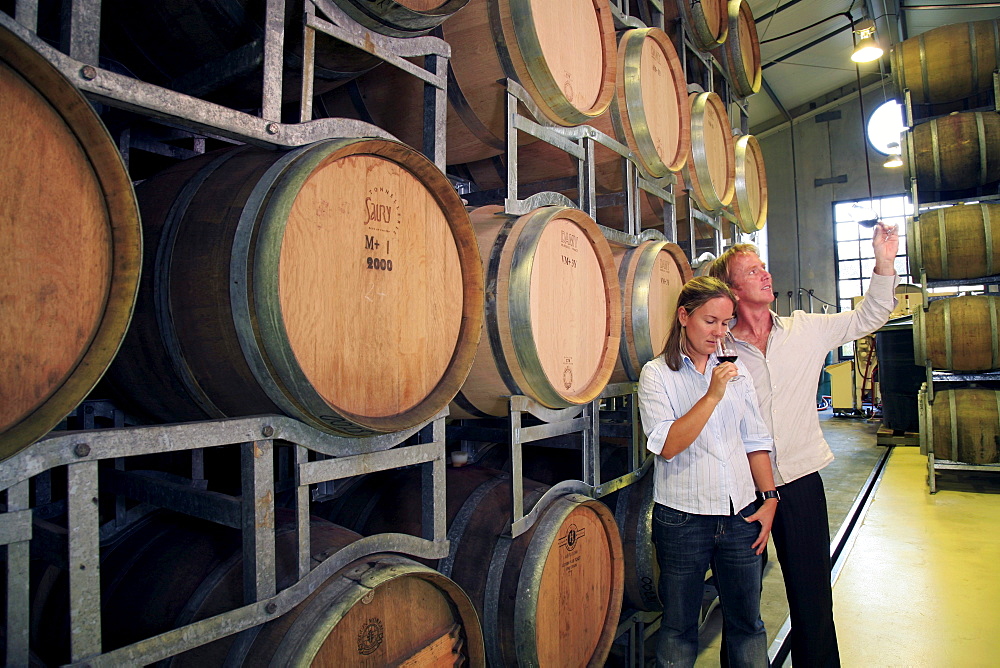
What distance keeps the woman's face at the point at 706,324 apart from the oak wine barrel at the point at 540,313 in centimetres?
37

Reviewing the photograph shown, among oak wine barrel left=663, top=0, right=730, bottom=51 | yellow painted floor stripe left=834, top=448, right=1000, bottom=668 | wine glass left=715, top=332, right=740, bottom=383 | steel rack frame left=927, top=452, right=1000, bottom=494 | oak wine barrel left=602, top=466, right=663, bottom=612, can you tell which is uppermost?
oak wine barrel left=663, top=0, right=730, bottom=51

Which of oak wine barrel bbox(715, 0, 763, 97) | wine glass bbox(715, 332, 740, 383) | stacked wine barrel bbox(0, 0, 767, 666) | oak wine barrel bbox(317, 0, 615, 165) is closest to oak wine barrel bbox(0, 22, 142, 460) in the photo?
stacked wine barrel bbox(0, 0, 767, 666)

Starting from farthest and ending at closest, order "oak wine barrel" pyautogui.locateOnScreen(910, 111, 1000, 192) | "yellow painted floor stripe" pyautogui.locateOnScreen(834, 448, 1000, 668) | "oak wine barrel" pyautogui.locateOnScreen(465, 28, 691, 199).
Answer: "oak wine barrel" pyautogui.locateOnScreen(910, 111, 1000, 192) < "yellow painted floor stripe" pyautogui.locateOnScreen(834, 448, 1000, 668) < "oak wine barrel" pyautogui.locateOnScreen(465, 28, 691, 199)

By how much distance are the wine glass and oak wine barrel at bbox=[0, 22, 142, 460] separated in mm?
2002

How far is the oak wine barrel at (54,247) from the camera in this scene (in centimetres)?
101

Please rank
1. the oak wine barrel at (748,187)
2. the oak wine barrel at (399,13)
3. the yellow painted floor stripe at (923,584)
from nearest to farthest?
the oak wine barrel at (399,13) < the yellow painted floor stripe at (923,584) < the oak wine barrel at (748,187)

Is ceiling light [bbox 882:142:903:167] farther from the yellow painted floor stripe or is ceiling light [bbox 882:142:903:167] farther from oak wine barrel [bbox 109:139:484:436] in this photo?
oak wine barrel [bbox 109:139:484:436]

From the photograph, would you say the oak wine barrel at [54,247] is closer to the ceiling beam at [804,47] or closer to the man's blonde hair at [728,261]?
the man's blonde hair at [728,261]

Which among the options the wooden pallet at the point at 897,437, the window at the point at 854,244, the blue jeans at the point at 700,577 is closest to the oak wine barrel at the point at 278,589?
the blue jeans at the point at 700,577

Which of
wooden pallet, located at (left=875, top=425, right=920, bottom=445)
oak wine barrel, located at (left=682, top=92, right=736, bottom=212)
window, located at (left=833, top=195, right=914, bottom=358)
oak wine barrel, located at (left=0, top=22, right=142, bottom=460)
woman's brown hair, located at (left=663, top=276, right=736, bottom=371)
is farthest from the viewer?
window, located at (left=833, top=195, right=914, bottom=358)

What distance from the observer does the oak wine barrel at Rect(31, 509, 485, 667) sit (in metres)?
1.53

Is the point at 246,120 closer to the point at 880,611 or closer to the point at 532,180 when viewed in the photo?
the point at 532,180

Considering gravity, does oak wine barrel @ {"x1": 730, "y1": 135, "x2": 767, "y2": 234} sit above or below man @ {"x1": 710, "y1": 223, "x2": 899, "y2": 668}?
above

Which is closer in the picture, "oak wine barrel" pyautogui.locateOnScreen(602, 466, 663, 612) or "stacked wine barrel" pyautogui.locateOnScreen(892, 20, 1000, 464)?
"oak wine barrel" pyautogui.locateOnScreen(602, 466, 663, 612)
